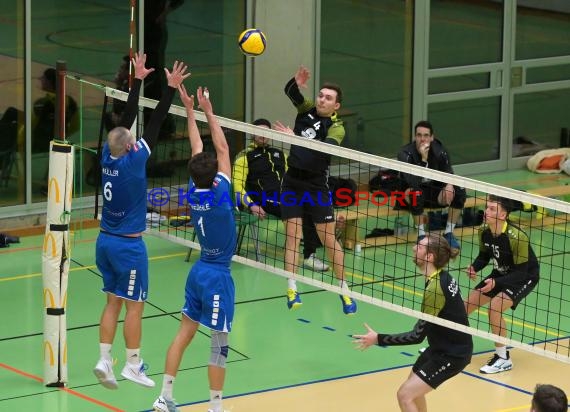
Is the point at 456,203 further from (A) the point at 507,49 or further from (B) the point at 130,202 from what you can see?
(B) the point at 130,202

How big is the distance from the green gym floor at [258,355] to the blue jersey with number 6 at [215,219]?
5.07ft

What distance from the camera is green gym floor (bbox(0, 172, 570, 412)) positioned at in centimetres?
1123

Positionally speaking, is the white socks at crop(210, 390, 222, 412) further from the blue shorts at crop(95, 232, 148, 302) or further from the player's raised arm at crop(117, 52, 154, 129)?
the player's raised arm at crop(117, 52, 154, 129)

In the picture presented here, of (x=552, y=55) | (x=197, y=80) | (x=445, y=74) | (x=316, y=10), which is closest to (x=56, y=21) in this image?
(x=197, y=80)

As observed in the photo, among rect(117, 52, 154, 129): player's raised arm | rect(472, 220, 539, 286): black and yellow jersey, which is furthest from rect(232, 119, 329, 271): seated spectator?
rect(117, 52, 154, 129): player's raised arm

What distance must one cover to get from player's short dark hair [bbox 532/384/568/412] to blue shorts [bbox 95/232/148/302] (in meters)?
4.30

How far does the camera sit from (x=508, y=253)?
1214 centimetres

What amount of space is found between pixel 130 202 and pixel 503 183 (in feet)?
32.1

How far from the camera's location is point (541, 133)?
2094 centimetres

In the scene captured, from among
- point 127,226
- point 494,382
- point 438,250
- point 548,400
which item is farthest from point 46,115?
point 548,400

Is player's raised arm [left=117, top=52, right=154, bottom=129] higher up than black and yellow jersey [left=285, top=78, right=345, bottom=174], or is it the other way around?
player's raised arm [left=117, top=52, right=154, bottom=129]

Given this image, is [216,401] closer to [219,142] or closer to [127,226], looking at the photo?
[127,226]

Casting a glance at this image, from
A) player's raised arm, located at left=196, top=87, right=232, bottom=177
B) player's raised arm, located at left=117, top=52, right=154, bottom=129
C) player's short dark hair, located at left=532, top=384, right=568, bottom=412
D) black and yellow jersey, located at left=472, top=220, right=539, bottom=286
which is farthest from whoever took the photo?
black and yellow jersey, located at left=472, top=220, right=539, bottom=286

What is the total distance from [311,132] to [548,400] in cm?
566
